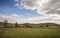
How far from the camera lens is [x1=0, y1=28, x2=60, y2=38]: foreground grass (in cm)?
320

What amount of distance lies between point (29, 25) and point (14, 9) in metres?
0.52

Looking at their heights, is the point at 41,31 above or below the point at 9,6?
below

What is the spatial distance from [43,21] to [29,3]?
55 centimetres

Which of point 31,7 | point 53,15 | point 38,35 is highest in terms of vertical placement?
point 31,7

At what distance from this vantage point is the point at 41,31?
3.22m

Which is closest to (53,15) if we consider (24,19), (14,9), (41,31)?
(41,31)

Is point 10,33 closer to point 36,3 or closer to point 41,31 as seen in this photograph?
point 41,31

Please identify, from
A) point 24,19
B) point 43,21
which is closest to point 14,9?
point 24,19

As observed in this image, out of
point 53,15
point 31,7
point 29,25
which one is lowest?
point 29,25

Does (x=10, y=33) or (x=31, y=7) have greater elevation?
(x=31, y=7)

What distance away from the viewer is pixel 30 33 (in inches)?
127

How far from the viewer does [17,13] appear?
328cm

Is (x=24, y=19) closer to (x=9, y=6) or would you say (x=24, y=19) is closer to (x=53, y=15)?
(x=9, y=6)

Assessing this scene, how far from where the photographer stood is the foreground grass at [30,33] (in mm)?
3199
